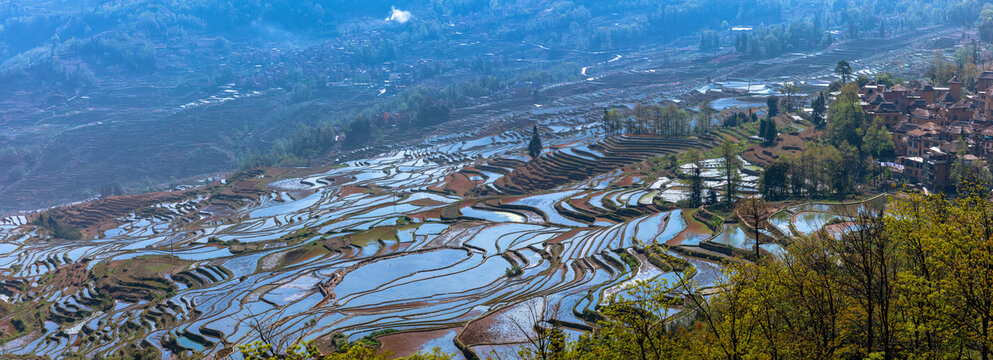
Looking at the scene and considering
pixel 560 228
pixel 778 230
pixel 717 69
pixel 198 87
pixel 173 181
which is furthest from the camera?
pixel 198 87

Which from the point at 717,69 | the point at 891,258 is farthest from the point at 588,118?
the point at 891,258

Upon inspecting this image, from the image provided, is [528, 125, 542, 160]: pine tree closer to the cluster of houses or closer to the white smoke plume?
the cluster of houses

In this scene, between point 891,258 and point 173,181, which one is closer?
point 891,258

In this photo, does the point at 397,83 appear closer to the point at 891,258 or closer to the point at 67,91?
the point at 67,91

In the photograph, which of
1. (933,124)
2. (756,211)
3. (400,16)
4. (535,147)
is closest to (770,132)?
(933,124)

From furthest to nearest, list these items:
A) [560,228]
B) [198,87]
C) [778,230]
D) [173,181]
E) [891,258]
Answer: [198,87] < [173,181] < [560,228] < [778,230] < [891,258]

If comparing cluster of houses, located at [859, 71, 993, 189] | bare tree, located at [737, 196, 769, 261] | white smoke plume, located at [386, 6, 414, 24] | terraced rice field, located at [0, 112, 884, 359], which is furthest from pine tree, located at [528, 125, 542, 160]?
white smoke plume, located at [386, 6, 414, 24]

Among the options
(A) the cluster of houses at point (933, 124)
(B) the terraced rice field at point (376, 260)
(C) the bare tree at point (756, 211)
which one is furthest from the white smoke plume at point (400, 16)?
(C) the bare tree at point (756, 211)

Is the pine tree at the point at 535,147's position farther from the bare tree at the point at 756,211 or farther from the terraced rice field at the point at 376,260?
the bare tree at the point at 756,211
